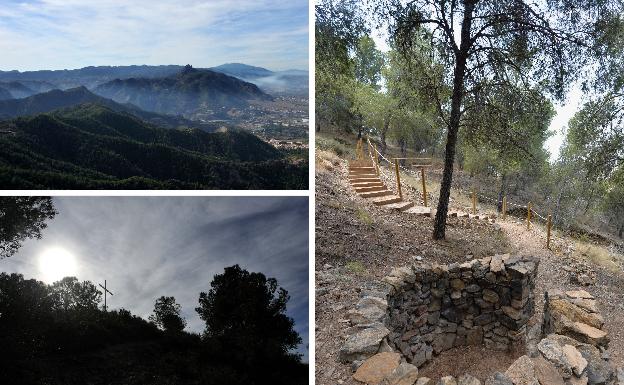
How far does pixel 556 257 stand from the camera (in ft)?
41.3

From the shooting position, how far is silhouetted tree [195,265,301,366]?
3797mm

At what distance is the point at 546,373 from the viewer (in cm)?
404

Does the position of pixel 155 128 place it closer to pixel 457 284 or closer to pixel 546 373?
pixel 457 284

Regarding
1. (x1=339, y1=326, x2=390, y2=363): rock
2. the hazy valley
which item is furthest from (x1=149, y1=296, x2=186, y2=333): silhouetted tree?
(x1=339, y1=326, x2=390, y2=363): rock

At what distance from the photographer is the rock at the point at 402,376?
3.87 meters

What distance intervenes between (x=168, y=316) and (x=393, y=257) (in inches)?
218

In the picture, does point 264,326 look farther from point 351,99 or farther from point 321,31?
point 351,99

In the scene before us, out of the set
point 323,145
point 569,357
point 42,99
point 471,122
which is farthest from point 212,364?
point 323,145

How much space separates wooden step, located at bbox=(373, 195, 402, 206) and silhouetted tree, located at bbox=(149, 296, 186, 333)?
923 cm

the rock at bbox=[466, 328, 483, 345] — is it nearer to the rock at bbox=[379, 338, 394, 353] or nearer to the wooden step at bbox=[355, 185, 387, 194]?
the rock at bbox=[379, 338, 394, 353]

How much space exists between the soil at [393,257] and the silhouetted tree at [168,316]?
1.56m

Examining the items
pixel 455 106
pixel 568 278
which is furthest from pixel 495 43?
pixel 568 278

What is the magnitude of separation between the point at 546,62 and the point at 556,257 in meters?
6.46

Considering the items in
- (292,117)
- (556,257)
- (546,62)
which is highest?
(546,62)
